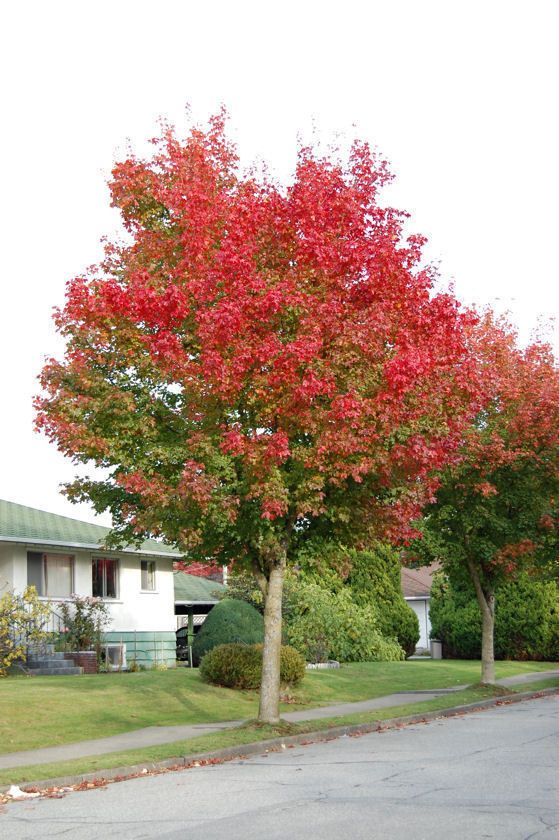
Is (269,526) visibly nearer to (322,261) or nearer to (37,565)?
(322,261)

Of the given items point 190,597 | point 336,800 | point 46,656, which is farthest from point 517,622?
point 336,800

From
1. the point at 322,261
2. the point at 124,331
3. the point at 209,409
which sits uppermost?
the point at 322,261

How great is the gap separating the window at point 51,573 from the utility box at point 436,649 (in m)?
18.7

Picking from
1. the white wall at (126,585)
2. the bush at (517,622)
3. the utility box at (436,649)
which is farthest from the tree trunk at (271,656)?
the utility box at (436,649)

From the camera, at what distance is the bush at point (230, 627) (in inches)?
1121

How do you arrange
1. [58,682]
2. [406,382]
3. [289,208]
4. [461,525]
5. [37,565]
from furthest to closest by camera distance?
[37,565] < [461,525] < [58,682] < [289,208] < [406,382]

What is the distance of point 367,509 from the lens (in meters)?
17.8

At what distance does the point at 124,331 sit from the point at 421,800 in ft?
29.6

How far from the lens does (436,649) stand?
44.2 meters

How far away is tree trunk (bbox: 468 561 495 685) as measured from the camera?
1035 inches

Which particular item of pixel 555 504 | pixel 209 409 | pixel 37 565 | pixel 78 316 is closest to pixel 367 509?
pixel 209 409

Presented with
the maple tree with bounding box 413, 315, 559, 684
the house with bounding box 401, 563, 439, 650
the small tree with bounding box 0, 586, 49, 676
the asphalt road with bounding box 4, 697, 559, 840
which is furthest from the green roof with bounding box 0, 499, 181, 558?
the house with bounding box 401, 563, 439, 650

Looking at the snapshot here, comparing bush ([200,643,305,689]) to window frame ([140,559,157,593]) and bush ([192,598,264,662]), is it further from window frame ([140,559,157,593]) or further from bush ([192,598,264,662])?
window frame ([140,559,157,593])

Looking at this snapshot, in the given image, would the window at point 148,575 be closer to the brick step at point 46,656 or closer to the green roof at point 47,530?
the green roof at point 47,530
